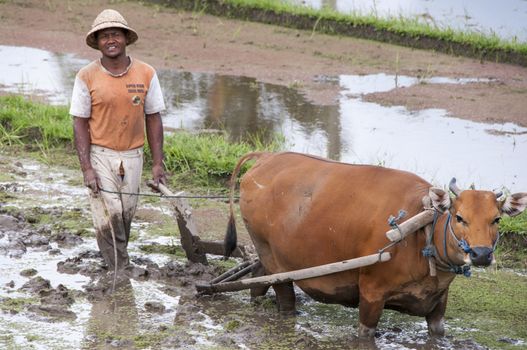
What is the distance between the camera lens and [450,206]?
5.19 metres

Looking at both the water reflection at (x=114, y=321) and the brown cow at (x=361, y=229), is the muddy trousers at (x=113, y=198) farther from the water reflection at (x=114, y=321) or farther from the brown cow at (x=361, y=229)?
the brown cow at (x=361, y=229)

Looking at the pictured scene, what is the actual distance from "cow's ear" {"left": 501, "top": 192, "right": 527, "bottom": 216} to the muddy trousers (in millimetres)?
2587

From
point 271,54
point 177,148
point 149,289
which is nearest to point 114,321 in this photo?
point 149,289

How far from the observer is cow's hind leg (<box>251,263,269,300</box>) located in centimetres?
635

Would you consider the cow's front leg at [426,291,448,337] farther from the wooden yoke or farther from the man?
the man

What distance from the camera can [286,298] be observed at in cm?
619

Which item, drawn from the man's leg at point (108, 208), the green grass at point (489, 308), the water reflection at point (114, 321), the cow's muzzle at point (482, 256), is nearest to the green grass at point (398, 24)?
the green grass at point (489, 308)

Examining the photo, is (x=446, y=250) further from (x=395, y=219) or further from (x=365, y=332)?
(x=365, y=332)

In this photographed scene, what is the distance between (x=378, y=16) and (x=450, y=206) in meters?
10.3

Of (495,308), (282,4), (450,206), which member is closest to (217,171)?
(495,308)

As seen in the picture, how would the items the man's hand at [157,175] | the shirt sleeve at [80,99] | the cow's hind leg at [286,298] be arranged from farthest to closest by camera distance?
the man's hand at [157,175] < the shirt sleeve at [80,99] < the cow's hind leg at [286,298]

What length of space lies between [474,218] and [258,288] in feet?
5.87

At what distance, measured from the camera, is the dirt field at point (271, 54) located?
11648mm

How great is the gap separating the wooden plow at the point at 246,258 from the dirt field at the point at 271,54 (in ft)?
16.4
